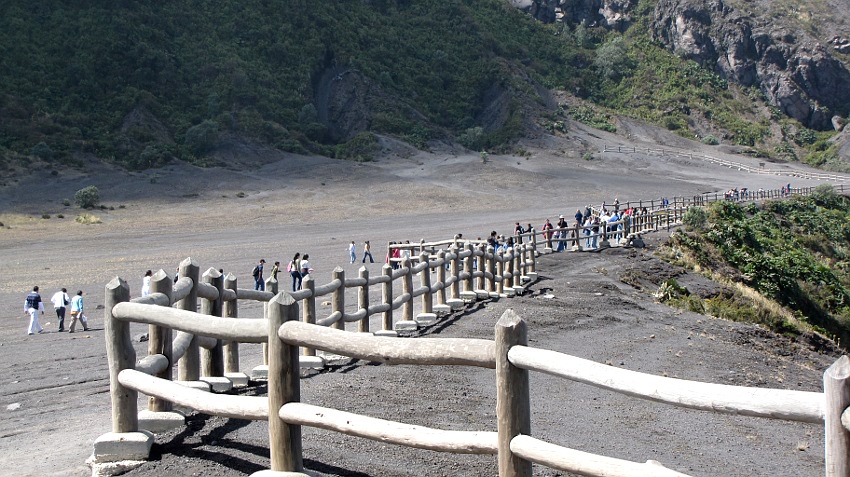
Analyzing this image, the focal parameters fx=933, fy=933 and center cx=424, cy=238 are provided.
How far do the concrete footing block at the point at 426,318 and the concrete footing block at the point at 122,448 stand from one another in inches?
358

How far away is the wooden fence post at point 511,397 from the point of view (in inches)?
187

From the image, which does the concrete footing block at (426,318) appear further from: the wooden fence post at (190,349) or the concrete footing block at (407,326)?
the wooden fence post at (190,349)

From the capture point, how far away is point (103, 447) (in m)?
6.43

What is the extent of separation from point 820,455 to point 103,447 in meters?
6.67

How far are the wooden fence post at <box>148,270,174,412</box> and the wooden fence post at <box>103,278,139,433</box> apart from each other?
0.97ft

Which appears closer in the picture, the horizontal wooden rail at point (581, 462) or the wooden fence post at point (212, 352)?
the horizontal wooden rail at point (581, 462)

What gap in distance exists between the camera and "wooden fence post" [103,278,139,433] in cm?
652

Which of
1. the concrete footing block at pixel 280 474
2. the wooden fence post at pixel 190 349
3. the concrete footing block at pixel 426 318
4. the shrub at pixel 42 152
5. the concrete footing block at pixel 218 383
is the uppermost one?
the shrub at pixel 42 152

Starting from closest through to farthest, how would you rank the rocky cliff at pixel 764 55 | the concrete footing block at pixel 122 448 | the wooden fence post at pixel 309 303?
the concrete footing block at pixel 122 448 < the wooden fence post at pixel 309 303 < the rocky cliff at pixel 764 55

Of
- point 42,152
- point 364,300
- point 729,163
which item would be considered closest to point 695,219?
point 364,300

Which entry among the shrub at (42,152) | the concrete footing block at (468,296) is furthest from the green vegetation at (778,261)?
the shrub at (42,152)

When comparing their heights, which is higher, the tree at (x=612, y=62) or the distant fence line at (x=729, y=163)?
the tree at (x=612, y=62)

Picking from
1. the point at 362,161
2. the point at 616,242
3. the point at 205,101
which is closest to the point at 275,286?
the point at 616,242

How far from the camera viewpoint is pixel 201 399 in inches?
242
